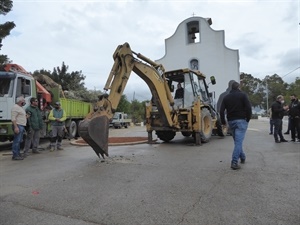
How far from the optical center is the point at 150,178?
18.7 ft

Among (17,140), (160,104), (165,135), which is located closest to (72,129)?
(165,135)

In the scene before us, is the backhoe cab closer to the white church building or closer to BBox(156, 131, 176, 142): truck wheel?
BBox(156, 131, 176, 142): truck wheel

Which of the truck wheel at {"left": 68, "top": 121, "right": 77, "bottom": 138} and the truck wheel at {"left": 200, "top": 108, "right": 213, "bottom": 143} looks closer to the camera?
the truck wheel at {"left": 200, "top": 108, "right": 213, "bottom": 143}

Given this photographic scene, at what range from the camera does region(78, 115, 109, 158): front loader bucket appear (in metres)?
6.93

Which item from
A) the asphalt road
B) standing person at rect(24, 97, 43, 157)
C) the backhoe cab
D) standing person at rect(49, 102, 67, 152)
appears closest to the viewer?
the asphalt road

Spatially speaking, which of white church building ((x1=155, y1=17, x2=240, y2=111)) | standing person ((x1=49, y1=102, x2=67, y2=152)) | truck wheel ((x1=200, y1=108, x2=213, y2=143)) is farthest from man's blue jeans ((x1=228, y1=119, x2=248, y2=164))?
white church building ((x1=155, y1=17, x2=240, y2=111))

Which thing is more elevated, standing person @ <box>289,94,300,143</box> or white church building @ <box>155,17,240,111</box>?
white church building @ <box>155,17,240,111</box>

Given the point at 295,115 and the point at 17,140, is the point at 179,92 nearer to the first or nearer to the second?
the point at 295,115

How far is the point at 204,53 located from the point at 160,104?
2175 centimetres

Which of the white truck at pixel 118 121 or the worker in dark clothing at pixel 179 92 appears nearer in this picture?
the worker in dark clothing at pixel 179 92

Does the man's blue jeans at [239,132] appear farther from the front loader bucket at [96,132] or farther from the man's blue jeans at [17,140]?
the man's blue jeans at [17,140]

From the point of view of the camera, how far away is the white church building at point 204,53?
1184 inches

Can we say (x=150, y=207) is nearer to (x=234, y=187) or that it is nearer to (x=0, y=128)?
(x=234, y=187)

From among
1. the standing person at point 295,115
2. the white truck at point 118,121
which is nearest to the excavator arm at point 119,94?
the standing person at point 295,115
